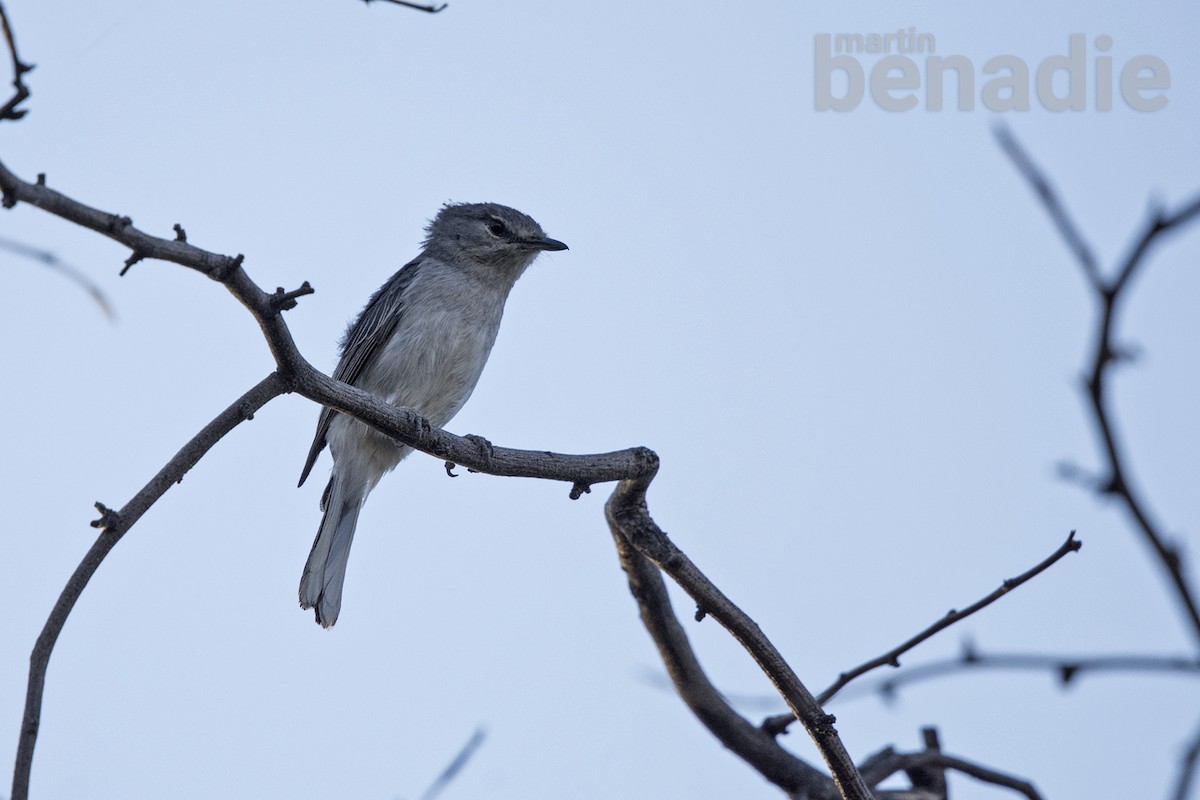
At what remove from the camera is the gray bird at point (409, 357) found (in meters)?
7.04

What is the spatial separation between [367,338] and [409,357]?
0.47m

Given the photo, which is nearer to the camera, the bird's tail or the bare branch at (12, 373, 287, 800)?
the bare branch at (12, 373, 287, 800)

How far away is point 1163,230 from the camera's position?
128 centimetres

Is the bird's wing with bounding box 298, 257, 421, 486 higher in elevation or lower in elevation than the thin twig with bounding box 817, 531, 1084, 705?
higher

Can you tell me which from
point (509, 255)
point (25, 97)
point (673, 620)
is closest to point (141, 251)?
point (25, 97)

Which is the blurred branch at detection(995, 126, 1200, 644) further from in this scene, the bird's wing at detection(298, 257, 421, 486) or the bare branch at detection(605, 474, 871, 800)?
the bird's wing at detection(298, 257, 421, 486)

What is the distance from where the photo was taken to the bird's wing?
728 centimetres

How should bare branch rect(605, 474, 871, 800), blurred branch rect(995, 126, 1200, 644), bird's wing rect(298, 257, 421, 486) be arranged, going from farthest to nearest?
bird's wing rect(298, 257, 421, 486), bare branch rect(605, 474, 871, 800), blurred branch rect(995, 126, 1200, 644)

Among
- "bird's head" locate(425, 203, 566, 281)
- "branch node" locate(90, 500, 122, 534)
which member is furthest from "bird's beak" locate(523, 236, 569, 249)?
"branch node" locate(90, 500, 122, 534)

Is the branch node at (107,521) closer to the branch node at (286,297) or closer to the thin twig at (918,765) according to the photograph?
the branch node at (286,297)

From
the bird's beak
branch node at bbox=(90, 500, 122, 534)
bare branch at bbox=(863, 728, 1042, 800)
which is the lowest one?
bare branch at bbox=(863, 728, 1042, 800)

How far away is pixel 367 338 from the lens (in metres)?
7.37

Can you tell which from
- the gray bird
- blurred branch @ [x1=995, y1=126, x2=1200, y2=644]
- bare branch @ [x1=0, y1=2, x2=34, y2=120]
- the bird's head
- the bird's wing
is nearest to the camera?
blurred branch @ [x1=995, y1=126, x2=1200, y2=644]

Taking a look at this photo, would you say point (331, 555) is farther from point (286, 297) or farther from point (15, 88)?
point (15, 88)
